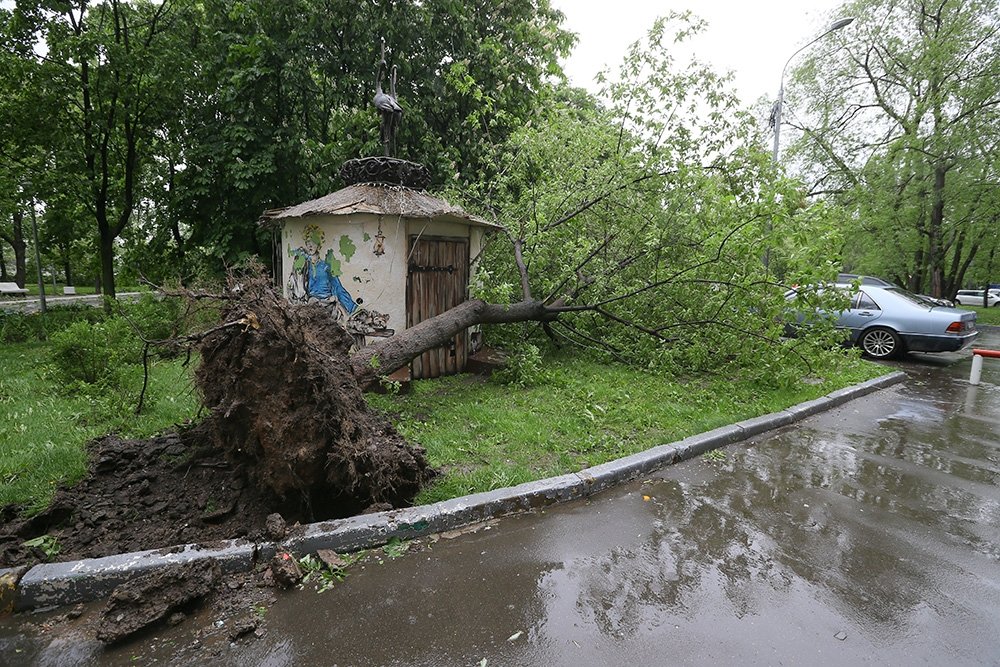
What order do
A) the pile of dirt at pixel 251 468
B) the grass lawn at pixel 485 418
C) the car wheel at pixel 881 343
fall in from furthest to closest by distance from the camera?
the car wheel at pixel 881 343 → the grass lawn at pixel 485 418 → the pile of dirt at pixel 251 468

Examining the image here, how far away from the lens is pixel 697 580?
3176 millimetres

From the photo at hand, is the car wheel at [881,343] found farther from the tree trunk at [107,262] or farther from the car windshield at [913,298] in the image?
the tree trunk at [107,262]

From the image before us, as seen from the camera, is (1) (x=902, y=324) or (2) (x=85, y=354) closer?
(2) (x=85, y=354)

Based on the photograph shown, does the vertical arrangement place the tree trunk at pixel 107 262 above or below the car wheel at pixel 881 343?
above

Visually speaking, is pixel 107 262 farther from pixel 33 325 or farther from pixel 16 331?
pixel 16 331

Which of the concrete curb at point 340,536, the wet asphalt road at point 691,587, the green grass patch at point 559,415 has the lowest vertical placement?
the wet asphalt road at point 691,587

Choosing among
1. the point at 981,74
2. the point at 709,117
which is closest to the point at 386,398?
the point at 709,117

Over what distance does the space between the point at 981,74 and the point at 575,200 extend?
1609 cm

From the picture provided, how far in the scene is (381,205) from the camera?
269 inches

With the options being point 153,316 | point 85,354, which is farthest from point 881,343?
point 153,316

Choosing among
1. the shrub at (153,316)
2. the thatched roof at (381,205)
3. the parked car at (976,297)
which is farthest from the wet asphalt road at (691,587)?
the parked car at (976,297)

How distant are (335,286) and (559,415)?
348cm

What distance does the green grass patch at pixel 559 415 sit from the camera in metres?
4.50

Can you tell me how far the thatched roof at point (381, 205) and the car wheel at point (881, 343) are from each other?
29.0 ft
